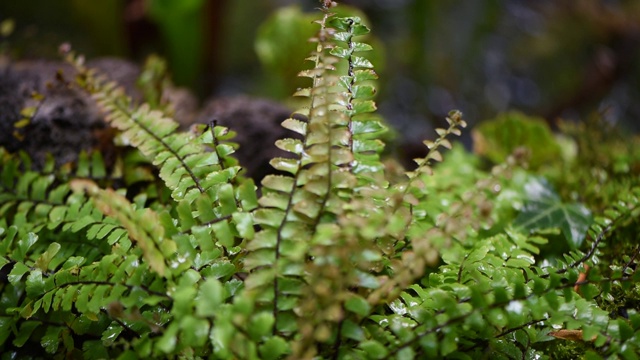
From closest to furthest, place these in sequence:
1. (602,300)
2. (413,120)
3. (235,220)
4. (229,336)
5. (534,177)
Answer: (229,336) < (235,220) < (602,300) < (534,177) < (413,120)

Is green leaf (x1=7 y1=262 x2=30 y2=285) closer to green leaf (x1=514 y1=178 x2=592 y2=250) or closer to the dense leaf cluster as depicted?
the dense leaf cluster

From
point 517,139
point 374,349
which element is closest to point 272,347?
point 374,349

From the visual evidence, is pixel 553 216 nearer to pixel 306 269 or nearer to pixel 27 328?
pixel 306 269

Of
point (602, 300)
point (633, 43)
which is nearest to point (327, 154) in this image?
point (602, 300)

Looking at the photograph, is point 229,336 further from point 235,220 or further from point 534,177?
point 534,177

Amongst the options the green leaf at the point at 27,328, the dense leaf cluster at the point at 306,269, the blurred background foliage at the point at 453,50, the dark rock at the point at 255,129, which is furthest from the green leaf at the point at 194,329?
the blurred background foliage at the point at 453,50

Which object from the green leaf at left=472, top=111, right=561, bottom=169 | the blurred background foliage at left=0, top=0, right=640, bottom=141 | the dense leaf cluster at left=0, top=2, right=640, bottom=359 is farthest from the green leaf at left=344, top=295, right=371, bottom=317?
the blurred background foliage at left=0, top=0, right=640, bottom=141
